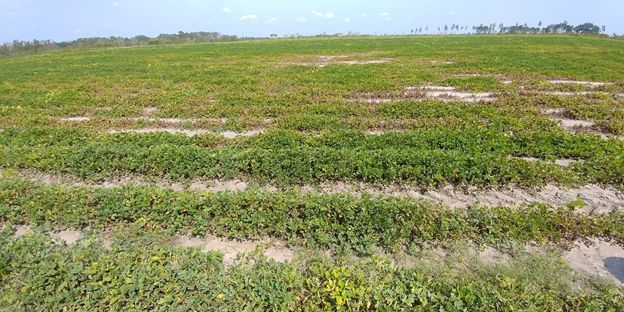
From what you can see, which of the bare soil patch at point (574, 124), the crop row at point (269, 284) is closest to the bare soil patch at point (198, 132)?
the crop row at point (269, 284)

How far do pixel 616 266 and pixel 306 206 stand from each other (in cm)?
419

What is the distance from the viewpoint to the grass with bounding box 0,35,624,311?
3.81m

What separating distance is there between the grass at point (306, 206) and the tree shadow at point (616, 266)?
403 millimetres

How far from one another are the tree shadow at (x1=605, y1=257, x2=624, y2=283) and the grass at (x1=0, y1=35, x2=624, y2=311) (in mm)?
403

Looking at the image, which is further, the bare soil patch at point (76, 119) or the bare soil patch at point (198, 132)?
the bare soil patch at point (76, 119)

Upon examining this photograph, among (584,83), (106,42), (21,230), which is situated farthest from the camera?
(106,42)

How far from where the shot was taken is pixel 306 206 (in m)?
5.30

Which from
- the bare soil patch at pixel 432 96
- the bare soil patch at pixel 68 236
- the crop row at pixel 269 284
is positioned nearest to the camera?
the crop row at pixel 269 284

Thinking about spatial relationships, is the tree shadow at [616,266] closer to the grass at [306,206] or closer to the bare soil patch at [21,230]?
the grass at [306,206]

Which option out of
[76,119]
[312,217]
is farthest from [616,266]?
[76,119]

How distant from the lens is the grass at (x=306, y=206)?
150 inches

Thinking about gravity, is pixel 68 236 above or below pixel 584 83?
below

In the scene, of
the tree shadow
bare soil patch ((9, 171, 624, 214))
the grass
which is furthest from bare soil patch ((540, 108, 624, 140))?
the tree shadow

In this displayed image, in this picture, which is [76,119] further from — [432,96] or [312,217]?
[432,96]
